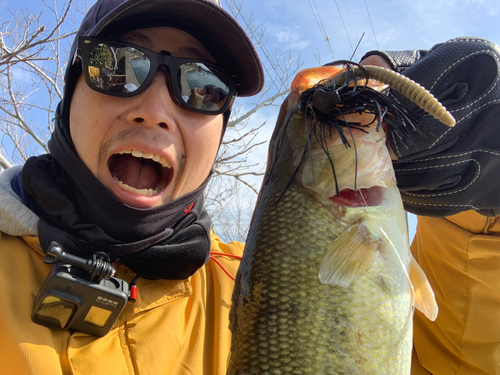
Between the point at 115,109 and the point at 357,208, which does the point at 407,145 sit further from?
the point at 115,109

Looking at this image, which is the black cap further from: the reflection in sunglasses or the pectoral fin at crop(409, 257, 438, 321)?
the pectoral fin at crop(409, 257, 438, 321)

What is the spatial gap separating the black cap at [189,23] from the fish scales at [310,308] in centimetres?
121

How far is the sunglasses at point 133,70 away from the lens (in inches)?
66.7

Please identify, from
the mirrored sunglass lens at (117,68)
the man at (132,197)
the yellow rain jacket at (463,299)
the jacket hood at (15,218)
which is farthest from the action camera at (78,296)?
the yellow rain jacket at (463,299)

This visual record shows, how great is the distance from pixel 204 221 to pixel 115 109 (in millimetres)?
830

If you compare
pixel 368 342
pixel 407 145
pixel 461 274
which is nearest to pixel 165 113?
pixel 407 145

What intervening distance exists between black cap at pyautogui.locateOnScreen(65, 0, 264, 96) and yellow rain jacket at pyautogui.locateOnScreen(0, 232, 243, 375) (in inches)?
43.0

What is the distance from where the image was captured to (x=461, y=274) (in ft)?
7.13

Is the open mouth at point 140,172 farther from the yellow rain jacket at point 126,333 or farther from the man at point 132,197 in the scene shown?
the yellow rain jacket at point 126,333

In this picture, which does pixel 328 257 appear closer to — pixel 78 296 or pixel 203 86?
pixel 78 296

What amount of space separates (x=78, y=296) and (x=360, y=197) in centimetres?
125

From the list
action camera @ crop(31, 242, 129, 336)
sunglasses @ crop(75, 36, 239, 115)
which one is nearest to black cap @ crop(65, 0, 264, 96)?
sunglasses @ crop(75, 36, 239, 115)

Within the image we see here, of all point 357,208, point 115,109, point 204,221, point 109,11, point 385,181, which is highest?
point 109,11

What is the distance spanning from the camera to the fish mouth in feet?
4.18
